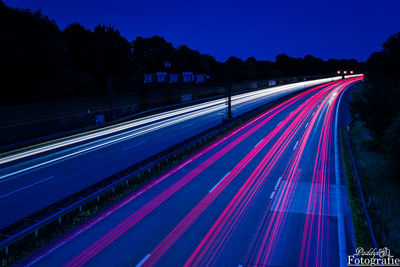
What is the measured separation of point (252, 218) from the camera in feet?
42.4

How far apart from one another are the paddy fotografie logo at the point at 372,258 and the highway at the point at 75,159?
13304 mm

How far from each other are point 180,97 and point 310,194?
50.6 meters

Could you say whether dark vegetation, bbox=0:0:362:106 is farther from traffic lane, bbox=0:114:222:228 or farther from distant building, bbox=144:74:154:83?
traffic lane, bbox=0:114:222:228

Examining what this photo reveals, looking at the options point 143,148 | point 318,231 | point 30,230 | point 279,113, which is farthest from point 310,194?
point 279,113

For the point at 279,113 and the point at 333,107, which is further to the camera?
the point at 333,107

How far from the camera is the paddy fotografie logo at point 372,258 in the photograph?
945 cm

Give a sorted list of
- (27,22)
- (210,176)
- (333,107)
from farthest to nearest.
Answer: (333,107), (27,22), (210,176)

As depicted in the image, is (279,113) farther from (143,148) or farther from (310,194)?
(310,194)

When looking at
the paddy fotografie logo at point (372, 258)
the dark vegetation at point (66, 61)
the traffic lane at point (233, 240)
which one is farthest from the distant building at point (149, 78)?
the paddy fotografie logo at point (372, 258)

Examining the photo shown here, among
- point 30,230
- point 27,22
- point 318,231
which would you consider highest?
point 27,22

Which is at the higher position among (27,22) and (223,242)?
(27,22)

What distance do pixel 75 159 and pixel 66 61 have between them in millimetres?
29132

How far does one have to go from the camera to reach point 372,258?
31.8 feet

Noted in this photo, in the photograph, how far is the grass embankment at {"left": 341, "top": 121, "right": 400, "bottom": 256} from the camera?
1151cm
